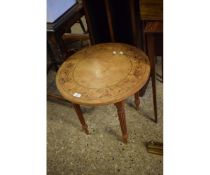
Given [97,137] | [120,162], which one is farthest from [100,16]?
[120,162]

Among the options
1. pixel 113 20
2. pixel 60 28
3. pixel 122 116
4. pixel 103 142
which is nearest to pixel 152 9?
pixel 113 20

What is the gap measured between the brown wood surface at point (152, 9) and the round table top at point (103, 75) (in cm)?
24

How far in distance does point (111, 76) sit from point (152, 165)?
54cm

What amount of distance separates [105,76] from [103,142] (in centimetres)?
47

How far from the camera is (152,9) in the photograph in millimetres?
1272

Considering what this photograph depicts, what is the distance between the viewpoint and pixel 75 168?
154 centimetres

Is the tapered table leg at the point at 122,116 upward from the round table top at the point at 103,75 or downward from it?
downward

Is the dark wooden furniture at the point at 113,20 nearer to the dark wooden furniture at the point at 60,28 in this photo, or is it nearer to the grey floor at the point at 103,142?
the dark wooden furniture at the point at 60,28

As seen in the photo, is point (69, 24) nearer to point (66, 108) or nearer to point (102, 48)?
point (102, 48)

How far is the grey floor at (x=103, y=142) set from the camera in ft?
4.91

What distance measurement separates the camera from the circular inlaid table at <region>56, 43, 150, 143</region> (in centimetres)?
129

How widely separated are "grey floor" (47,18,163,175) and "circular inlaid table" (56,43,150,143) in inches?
4.7

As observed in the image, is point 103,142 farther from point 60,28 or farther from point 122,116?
point 60,28

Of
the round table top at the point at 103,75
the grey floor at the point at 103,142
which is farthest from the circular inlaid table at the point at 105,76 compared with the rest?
the grey floor at the point at 103,142
